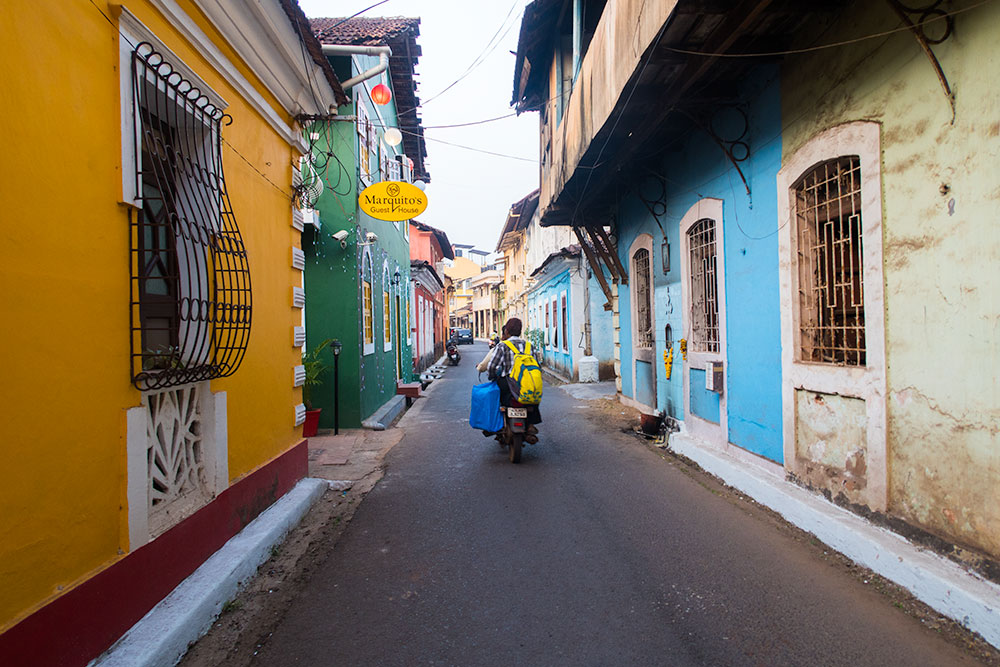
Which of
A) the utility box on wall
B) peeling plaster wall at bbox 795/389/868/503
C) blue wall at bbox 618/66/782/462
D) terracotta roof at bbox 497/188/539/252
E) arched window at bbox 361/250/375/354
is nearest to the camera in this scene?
peeling plaster wall at bbox 795/389/868/503

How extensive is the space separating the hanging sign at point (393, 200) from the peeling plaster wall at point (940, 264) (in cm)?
511

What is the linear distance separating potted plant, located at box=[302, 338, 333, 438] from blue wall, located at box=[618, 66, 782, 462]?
5.36 meters

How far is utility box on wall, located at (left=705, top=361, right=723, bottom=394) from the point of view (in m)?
6.55

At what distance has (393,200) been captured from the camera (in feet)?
25.4

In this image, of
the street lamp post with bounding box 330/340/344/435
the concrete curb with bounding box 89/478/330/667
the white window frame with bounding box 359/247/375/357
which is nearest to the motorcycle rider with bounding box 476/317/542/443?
the street lamp post with bounding box 330/340/344/435

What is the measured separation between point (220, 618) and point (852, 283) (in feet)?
15.7

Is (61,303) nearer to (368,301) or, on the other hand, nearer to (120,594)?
(120,594)

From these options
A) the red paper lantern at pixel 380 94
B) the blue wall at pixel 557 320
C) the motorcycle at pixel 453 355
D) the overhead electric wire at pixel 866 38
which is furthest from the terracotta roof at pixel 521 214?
the overhead electric wire at pixel 866 38

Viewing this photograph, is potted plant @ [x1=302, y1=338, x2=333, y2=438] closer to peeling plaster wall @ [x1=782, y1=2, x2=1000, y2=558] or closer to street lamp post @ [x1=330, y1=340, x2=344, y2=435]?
street lamp post @ [x1=330, y1=340, x2=344, y2=435]

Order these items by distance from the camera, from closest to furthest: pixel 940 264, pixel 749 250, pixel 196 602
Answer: pixel 196 602 < pixel 940 264 < pixel 749 250

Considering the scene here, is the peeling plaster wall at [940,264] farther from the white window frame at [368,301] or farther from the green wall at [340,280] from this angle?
the white window frame at [368,301]

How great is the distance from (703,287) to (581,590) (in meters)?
4.94

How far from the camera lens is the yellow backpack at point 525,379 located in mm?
6785

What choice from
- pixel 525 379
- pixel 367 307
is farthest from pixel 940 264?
pixel 367 307
